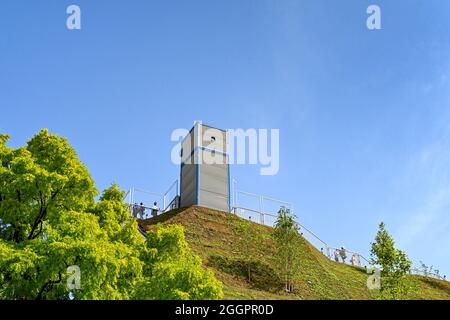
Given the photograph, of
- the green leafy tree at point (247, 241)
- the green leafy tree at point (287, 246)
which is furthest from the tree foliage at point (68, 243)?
the green leafy tree at point (287, 246)

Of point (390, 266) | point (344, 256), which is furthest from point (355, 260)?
point (390, 266)

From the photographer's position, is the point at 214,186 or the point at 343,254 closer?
the point at 214,186

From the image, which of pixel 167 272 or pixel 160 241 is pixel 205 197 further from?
pixel 167 272

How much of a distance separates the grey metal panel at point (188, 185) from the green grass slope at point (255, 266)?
1.61 meters

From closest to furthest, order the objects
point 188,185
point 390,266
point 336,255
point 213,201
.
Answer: point 390,266, point 213,201, point 188,185, point 336,255

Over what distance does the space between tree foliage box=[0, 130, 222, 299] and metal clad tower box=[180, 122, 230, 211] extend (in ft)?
54.4

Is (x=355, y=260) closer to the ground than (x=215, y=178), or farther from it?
closer to the ground

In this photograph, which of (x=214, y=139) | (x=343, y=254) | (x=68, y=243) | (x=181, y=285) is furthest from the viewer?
(x=343, y=254)

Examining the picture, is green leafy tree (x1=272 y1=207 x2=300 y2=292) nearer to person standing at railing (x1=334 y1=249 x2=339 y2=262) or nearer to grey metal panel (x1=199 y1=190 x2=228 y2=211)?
grey metal panel (x1=199 y1=190 x2=228 y2=211)

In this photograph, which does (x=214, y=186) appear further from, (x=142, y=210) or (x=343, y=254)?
(x=343, y=254)

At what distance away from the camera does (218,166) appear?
1588 inches

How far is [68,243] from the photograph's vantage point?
53.1ft

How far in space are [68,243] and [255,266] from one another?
19.7 metres

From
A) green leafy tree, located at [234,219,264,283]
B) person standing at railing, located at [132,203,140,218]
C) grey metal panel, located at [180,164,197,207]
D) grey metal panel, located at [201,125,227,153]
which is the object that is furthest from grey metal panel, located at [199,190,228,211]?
person standing at railing, located at [132,203,140,218]
